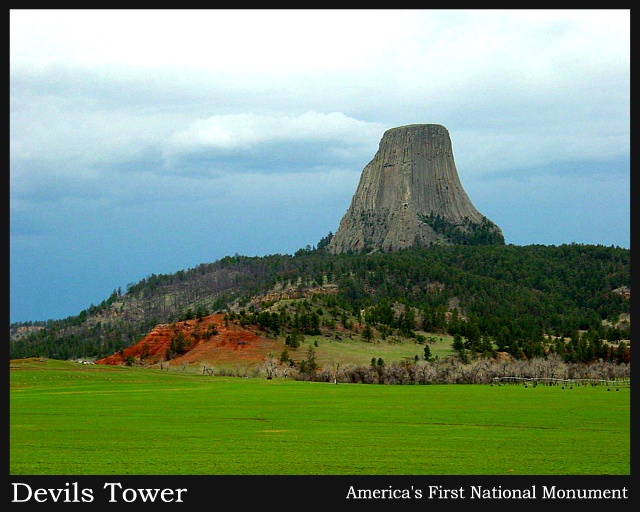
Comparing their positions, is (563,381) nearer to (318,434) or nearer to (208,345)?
(318,434)

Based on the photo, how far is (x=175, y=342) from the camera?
13400cm

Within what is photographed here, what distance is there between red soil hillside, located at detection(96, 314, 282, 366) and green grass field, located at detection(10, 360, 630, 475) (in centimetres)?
6016

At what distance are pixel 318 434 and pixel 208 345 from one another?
323ft

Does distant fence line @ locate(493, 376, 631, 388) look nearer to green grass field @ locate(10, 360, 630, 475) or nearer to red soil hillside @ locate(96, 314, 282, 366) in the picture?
green grass field @ locate(10, 360, 630, 475)

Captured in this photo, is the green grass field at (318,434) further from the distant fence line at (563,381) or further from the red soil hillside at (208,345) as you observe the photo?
the red soil hillside at (208,345)

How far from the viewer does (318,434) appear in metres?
36.1

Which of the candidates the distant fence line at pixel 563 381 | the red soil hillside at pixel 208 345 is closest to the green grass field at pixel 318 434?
the distant fence line at pixel 563 381

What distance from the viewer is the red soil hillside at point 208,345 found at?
126562 mm

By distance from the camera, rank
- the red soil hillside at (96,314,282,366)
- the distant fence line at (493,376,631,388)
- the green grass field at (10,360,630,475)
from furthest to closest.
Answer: the red soil hillside at (96,314,282,366) → the distant fence line at (493,376,631,388) → the green grass field at (10,360,630,475)

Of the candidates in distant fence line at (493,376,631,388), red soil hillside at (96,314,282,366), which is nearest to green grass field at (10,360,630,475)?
distant fence line at (493,376,631,388)

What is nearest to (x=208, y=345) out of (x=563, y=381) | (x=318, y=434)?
(x=563, y=381)

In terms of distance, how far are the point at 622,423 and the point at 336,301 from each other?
123 m

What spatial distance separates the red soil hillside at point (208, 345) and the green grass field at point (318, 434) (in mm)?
60164

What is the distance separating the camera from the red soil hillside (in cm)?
12656
